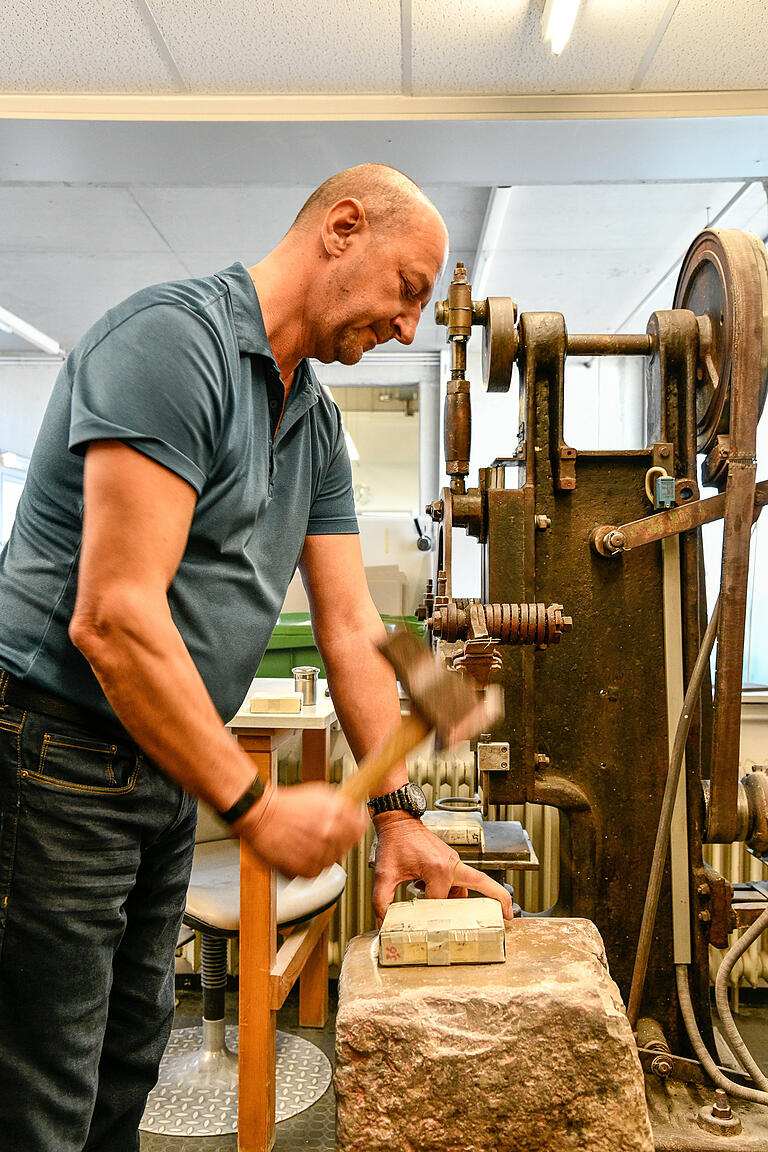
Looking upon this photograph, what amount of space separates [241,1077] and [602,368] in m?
4.56

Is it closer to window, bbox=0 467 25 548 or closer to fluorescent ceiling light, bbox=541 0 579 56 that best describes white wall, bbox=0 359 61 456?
window, bbox=0 467 25 548

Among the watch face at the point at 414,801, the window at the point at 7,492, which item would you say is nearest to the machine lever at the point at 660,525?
the watch face at the point at 414,801

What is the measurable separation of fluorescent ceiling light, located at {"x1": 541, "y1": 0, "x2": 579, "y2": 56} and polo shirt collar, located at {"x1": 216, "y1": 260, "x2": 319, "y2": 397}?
1.61 m

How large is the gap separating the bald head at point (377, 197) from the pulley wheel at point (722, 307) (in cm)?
74

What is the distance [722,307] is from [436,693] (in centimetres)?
112

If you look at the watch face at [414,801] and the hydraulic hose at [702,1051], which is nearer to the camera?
the watch face at [414,801]

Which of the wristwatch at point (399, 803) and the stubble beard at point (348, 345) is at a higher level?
the stubble beard at point (348, 345)

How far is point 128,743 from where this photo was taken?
1.10 metres

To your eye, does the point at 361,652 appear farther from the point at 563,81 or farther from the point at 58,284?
the point at 58,284

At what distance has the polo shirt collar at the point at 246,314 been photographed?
113 centimetres

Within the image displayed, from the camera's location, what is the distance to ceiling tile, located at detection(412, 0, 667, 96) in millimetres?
2373

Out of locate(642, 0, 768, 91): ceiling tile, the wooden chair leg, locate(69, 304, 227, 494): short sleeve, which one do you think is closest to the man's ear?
locate(69, 304, 227, 494): short sleeve

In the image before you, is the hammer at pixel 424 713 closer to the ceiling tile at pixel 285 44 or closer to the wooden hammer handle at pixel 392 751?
the wooden hammer handle at pixel 392 751

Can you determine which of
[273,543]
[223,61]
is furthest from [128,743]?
[223,61]
